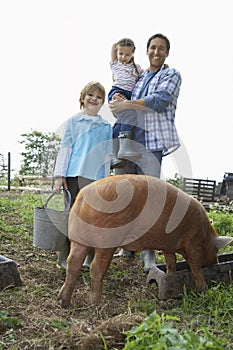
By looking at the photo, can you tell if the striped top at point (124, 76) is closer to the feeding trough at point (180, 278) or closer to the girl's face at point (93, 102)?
the girl's face at point (93, 102)

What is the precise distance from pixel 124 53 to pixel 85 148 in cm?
116

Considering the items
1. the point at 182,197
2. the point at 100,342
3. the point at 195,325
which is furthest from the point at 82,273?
the point at 100,342

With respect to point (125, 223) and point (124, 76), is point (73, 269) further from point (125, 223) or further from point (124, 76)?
point (124, 76)

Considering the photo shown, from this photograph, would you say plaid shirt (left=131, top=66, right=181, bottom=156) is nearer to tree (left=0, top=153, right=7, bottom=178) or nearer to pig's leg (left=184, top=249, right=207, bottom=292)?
pig's leg (left=184, top=249, right=207, bottom=292)

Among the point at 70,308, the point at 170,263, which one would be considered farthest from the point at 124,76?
the point at 70,308

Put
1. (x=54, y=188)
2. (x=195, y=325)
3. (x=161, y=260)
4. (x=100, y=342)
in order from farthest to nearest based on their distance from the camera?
(x=161, y=260)
(x=54, y=188)
(x=195, y=325)
(x=100, y=342)

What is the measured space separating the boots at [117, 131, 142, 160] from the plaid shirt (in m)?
0.14

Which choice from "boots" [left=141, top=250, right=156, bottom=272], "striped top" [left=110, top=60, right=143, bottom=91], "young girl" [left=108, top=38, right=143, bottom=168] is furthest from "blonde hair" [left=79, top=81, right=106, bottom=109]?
"boots" [left=141, top=250, right=156, bottom=272]

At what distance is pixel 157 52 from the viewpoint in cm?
428

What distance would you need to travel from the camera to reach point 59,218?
3787 millimetres

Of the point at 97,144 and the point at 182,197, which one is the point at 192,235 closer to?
the point at 182,197

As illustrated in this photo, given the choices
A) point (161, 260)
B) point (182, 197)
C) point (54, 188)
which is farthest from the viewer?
point (161, 260)

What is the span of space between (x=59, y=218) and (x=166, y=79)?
1.62m

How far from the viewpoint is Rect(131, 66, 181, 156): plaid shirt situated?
163 inches
